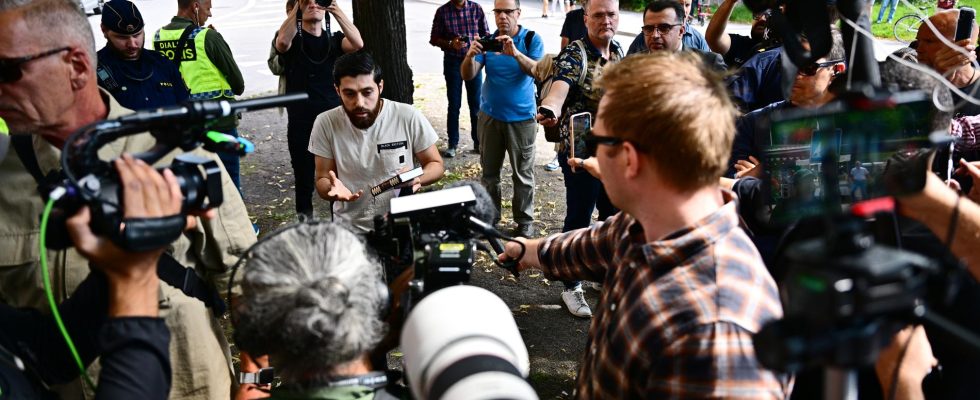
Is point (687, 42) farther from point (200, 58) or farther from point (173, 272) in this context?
point (173, 272)

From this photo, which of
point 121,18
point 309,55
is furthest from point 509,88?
point 121,18

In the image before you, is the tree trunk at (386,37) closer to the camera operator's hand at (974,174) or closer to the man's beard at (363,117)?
the man's beard at (363,117)

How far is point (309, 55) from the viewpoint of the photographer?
18.9 feet

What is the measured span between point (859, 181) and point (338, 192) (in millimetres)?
2671

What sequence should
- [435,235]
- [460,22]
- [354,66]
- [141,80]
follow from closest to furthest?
[435,235], [354,66], [141,80], [460,22]

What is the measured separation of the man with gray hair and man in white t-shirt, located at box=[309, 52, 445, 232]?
7.62 feet

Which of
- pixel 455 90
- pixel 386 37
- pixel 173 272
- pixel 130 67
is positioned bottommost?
pixel 455 90

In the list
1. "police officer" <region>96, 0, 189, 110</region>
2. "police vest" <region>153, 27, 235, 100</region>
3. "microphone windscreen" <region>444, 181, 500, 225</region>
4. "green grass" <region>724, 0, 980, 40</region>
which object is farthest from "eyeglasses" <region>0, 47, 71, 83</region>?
"police vest" <region>153, 27, 235, 100</region>

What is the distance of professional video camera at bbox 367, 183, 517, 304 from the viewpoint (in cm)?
170

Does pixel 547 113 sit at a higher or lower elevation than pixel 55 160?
lower

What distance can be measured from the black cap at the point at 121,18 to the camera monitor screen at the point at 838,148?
4498 millimetres

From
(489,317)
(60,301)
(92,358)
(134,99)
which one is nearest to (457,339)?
(489,317)

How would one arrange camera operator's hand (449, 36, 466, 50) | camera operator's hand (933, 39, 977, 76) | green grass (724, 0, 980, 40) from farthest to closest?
1. camera operator's hand (449, 36, 466, 50)
2. green grass (724, 0, 980, 40)
3. camera operator's hand (933, 39, 977, 76)

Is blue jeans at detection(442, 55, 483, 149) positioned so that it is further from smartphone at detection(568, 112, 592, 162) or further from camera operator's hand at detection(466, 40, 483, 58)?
smartphone at detection(568, 112, 592, 162)
